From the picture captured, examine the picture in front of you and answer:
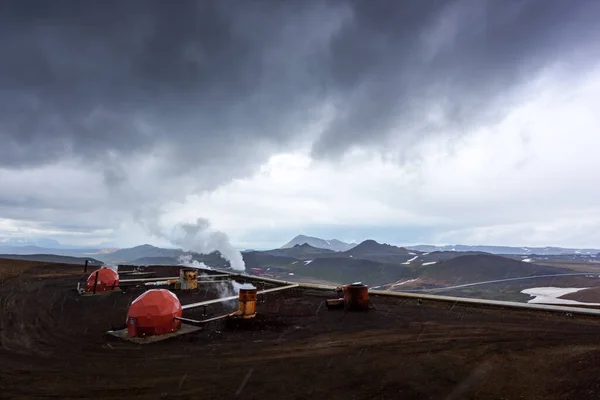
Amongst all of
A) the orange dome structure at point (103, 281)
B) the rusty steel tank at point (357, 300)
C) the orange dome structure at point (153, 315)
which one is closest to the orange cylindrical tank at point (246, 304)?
the orange dome structure at point (153, 315)

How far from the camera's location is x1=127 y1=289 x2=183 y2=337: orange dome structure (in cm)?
1328

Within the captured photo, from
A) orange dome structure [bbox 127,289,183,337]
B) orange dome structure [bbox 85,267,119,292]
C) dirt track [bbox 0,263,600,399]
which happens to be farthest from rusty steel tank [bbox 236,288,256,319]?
orange dome structure [bbox 85,267,119,292]

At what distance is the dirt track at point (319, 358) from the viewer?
797 cm

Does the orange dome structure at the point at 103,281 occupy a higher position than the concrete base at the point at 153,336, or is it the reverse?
the orange dome structure at the point at 103,281

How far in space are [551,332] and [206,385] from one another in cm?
1247

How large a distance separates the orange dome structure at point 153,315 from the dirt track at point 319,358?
82 cm

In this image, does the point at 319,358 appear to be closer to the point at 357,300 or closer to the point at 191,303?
the point at 357,300

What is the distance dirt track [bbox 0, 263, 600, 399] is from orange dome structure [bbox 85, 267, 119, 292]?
31.7ft

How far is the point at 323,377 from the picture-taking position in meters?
8.79

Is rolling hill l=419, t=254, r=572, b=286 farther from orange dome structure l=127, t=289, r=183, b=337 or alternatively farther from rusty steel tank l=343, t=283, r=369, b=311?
orange dome structure l=127, t=289, r=183, b=337

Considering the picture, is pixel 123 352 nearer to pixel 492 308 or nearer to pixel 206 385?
pixel 206 385

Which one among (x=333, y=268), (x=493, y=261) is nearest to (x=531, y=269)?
(x=493, y=261)

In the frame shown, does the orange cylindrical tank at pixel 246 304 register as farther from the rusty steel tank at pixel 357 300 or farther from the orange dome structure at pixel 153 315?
the rusty steel tank at pixel 357 300

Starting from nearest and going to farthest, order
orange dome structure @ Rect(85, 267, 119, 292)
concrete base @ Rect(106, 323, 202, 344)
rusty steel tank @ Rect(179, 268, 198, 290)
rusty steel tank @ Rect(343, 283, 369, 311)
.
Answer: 1. concrete base @ Rect(106, 323, 202, 344)
2. rusty steel tank @ Rect(343, 283, 369, 311)
3. orange dome structure @ Rect(85, 267, 119, 292)
4. rusty steel tank @ Rect(179, 268, 198, 290)
